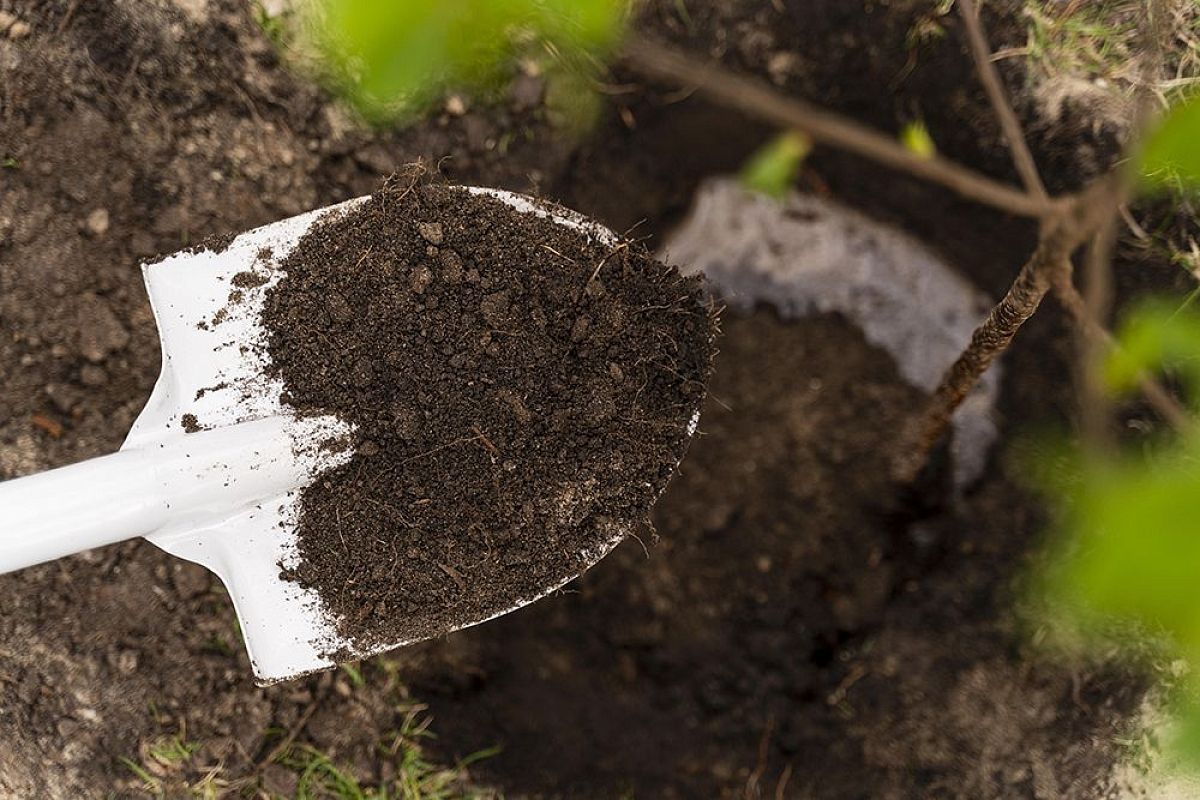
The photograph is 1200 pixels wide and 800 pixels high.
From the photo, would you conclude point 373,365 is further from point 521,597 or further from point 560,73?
point 560,73

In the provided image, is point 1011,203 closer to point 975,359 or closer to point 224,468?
point 975,359

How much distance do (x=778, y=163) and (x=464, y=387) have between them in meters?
0.82

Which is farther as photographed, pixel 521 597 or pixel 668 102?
→ pixel 668 102

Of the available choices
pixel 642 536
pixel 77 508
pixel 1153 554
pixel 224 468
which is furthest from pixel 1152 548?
pixel 642 536

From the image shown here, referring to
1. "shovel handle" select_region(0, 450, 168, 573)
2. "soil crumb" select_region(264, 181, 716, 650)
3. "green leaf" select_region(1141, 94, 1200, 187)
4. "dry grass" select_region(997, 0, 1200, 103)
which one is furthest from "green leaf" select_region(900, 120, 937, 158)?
"shovel handle" select_region(0, 450, 168, 573)

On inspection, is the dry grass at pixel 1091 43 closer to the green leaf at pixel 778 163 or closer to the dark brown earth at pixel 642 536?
the dark brown earth at pixel 642 536

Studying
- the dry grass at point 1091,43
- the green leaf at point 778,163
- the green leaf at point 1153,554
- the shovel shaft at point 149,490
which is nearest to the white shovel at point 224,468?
the shovel shaft at point 149,490

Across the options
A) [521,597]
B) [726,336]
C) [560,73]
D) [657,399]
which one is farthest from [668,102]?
[521,597]

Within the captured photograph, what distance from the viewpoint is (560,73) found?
1798 millimetres

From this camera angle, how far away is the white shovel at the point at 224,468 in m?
1.25

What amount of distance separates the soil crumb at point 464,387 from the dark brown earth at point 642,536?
0.41 metres

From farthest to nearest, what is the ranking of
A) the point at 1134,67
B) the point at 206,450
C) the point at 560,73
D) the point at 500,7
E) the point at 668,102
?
1. the point at 668,102
2. the point at 560,73
3. the point at 1134,67
4. the point at 206,450
5. the point at 500,7

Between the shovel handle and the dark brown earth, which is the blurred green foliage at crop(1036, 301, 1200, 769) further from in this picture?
the shovel handle

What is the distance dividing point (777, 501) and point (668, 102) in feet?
3.19
